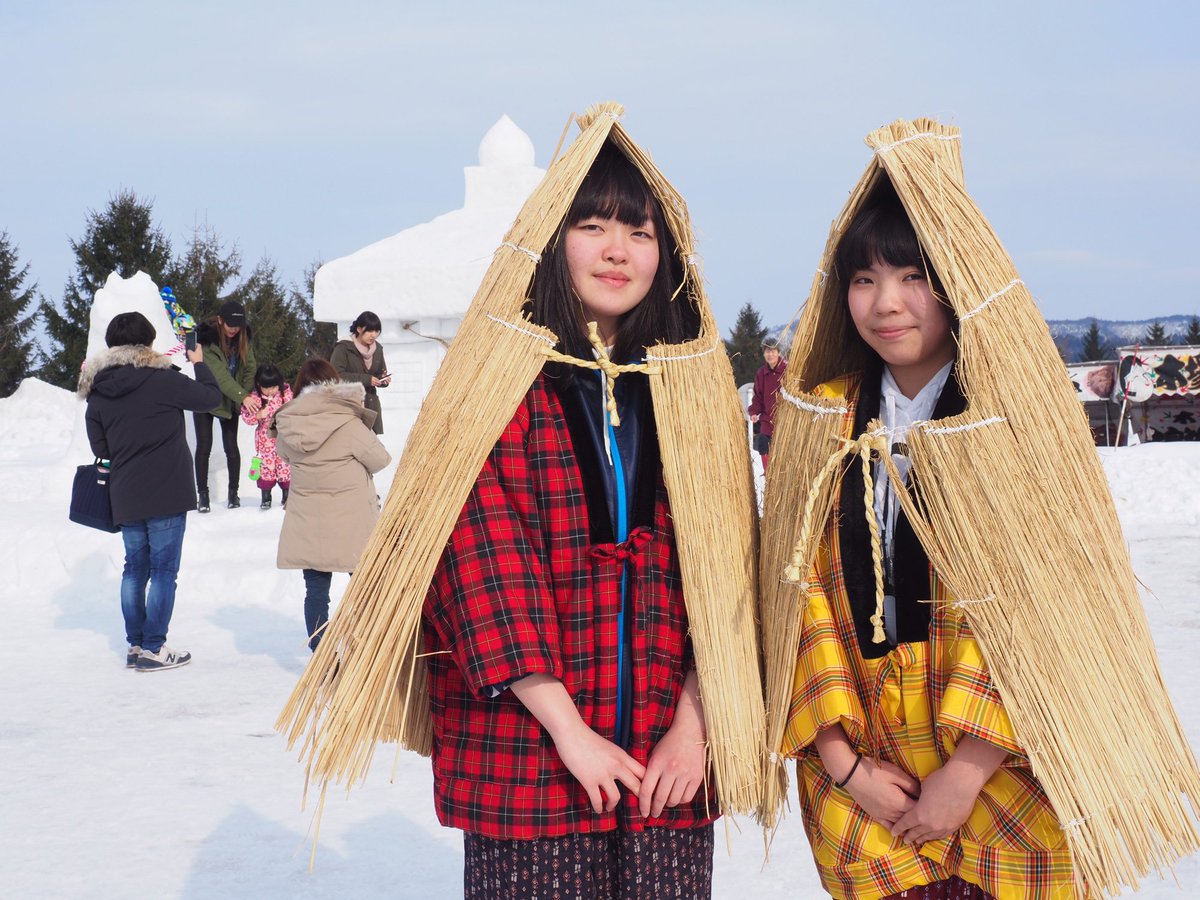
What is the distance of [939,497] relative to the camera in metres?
1.61

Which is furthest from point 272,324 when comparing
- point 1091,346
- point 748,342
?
point 1091,346

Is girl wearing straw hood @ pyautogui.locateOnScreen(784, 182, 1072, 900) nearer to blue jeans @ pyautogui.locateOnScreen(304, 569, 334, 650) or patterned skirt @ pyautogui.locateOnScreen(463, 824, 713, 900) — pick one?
patterned skirt @ pyautogui.locateOnScreen(463, 824, 713, 900)

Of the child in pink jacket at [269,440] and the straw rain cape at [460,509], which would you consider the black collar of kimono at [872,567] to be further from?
the child in pink jacket at [269,440]

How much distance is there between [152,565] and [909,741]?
397cm

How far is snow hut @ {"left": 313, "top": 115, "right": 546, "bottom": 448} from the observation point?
801 centimetres

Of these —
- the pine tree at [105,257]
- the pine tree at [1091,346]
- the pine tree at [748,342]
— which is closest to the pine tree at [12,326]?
the pine tree at [105,257]

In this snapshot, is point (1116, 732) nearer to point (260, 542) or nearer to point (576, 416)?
point (576, 416)

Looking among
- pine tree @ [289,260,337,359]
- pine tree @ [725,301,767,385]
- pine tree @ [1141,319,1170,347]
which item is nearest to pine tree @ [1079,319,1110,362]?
pine tree @ [1141,319,1170,347]

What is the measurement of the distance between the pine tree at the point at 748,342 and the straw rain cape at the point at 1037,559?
899 inches

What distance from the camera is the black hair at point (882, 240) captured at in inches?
67.1

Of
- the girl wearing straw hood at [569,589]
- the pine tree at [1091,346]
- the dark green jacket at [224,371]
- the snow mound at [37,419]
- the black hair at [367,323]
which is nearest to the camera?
the girl wearing straw hood at [569,589]

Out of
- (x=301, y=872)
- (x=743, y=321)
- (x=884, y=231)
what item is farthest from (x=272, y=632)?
(x=743, y=321)

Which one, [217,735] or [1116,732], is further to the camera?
[217,735]

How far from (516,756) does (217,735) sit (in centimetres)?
272
